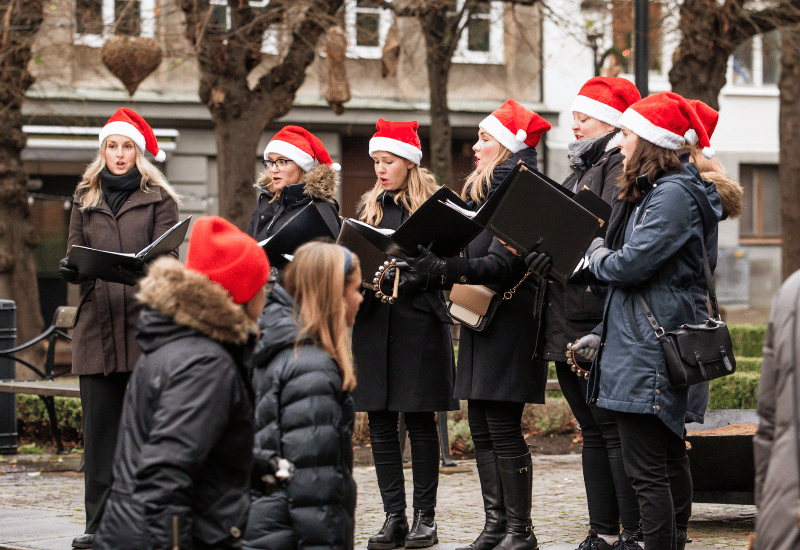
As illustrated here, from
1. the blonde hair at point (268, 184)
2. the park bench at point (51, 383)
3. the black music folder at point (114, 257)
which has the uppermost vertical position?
the blonde hair at point (268, 184)

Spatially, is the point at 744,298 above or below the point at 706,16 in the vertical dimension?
below

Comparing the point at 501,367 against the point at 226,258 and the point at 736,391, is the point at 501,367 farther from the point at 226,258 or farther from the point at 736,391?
the point at 736,391

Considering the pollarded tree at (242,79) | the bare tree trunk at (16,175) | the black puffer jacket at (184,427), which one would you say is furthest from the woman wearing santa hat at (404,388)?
the bare tree trunk at (16,175)

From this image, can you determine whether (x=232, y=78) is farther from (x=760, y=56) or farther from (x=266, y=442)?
(x=760, y=56)

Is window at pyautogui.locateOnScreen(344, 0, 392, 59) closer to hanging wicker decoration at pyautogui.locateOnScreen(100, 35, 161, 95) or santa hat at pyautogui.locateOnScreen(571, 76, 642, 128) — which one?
hanging wicker decoration at pyautogui.locateOnScreen(100, 35, 161, 95)

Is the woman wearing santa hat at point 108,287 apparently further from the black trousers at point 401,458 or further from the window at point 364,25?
the window at point 364,25

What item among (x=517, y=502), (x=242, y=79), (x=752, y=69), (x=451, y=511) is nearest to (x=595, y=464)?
(x=517, y=502)

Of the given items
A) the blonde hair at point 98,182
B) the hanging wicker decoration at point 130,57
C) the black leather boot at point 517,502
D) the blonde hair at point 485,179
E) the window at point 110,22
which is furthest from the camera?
the hanging wicker decoration at point 130,57

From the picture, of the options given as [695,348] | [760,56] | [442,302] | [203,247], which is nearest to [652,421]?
[695,348]

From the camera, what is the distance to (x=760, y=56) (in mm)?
27203

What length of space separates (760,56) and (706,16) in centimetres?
1564

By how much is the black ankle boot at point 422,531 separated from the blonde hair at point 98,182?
6.93ft

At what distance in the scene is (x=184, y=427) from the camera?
3127mm

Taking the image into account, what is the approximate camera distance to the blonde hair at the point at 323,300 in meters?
Result: 3.74
